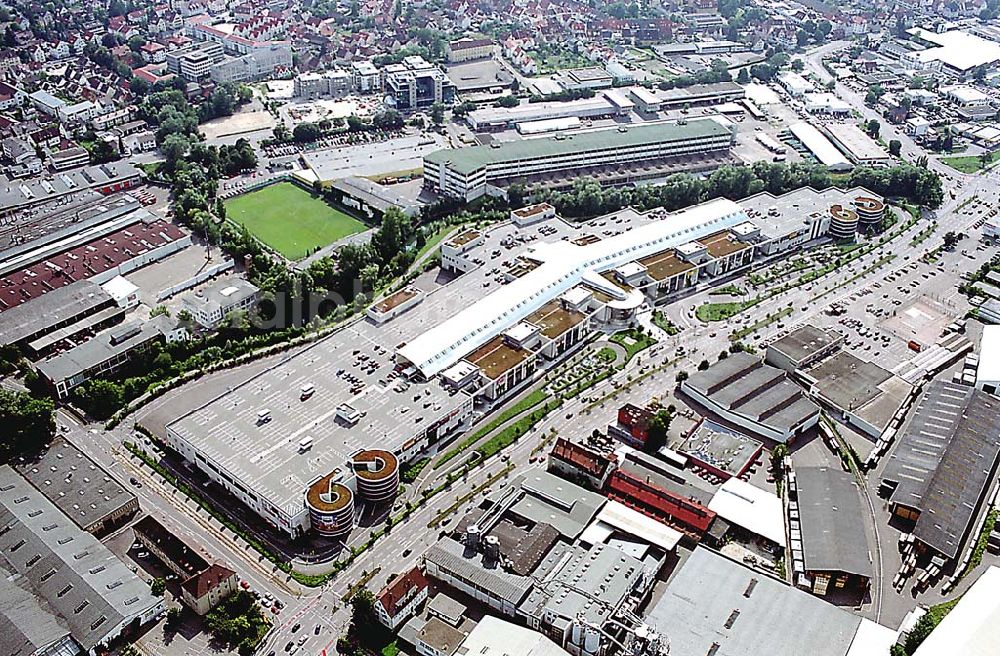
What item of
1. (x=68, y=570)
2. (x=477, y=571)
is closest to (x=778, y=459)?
(x=477, y=571)

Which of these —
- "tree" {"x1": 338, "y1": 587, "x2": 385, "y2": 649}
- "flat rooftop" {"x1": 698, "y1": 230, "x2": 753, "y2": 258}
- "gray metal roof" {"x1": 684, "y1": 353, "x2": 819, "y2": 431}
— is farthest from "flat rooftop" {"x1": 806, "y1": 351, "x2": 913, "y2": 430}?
"tree" {"x1": 338, "y1": 587, "x2": 385, "y2": 649}

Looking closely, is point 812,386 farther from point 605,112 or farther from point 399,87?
point 399,87

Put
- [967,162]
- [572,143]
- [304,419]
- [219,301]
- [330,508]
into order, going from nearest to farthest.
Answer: [330,508], [304,419], [219,301], [572,143], [967,162]

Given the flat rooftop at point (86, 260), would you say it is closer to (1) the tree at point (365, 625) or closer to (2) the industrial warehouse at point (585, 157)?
(2) the industrial warehouse at point (585, 157)

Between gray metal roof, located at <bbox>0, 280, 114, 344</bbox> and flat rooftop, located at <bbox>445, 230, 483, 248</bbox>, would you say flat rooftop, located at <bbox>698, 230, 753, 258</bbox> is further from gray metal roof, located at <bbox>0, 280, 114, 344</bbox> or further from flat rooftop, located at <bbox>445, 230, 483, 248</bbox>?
gray metal roof, located at <bbox>0, 280, 114, 344</bbox>

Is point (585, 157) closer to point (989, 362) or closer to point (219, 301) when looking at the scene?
point (219, 301)

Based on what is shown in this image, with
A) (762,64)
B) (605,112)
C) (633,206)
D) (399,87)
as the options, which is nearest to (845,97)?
(762,64)

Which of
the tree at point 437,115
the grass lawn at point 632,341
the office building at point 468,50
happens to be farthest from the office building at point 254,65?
the grass lawn at point 632,341
